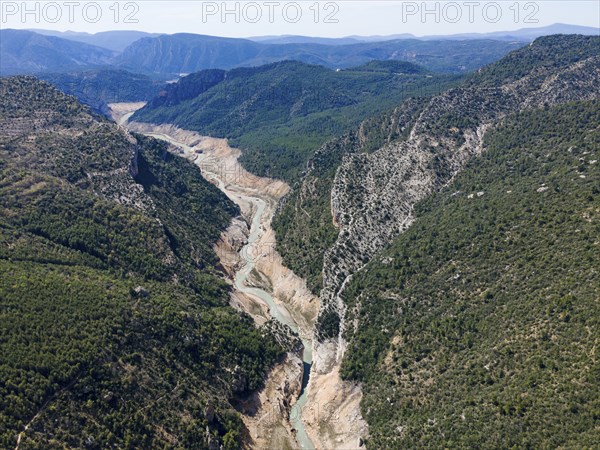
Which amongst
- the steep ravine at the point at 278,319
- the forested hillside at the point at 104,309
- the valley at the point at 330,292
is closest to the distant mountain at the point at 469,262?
the valley at the point at 330,292

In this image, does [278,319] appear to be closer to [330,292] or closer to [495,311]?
[330,292]

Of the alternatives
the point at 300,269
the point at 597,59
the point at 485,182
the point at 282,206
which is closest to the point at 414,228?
the point at 485,182

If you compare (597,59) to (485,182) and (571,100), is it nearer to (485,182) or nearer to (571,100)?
(571,100)

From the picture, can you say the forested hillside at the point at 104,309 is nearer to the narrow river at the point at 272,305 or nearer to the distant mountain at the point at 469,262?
the narrow river at the point at 272,305

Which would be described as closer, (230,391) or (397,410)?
(397,410)

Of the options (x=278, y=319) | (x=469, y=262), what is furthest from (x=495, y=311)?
(x=278, y=319)
